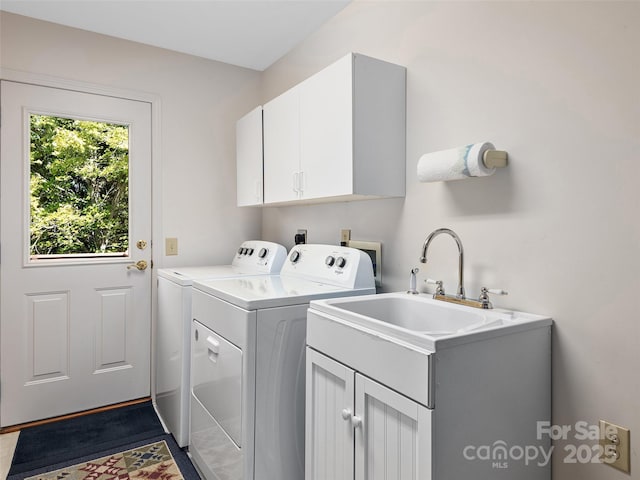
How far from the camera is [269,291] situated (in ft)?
5.88

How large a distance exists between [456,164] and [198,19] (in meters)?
1.87

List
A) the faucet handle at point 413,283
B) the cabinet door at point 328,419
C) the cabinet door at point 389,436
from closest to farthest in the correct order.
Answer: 1. the cabinet door at point 389,436
2. the cabinet door at point 328,419
3. the faucet handle at point 413,283

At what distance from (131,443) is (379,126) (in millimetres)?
2153

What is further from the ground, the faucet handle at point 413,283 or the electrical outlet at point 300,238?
the electrical outlet at point 300,238

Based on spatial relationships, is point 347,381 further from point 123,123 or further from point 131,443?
point 123,123

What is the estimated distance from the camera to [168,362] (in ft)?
7.91

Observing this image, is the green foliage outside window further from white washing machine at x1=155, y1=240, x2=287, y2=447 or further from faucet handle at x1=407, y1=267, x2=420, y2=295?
faucet handle at x1=407, y1=267, x2=420, y2=295

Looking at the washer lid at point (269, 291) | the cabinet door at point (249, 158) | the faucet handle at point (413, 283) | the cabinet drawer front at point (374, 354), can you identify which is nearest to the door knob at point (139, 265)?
the cabinet door at point (249, 158)

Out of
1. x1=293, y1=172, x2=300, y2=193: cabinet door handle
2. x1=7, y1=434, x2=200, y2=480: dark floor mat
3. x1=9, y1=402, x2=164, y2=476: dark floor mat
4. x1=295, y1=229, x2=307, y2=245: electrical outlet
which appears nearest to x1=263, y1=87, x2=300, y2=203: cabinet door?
x1=293, y1=172, x2=300, y2=193: cabinet door handle

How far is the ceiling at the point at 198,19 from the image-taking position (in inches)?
89.3

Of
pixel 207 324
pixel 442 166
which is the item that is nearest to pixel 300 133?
Answer: pixel 442 166

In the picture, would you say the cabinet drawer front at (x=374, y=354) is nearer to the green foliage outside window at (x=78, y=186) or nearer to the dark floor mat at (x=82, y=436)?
the dark floor mat at (x=82, y=436)

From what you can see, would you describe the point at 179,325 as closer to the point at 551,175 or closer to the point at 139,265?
the point at 139,265

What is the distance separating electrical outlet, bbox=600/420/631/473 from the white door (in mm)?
2587
